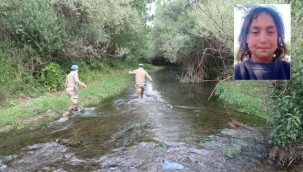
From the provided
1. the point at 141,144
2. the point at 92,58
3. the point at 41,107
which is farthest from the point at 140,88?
the point at 92,58

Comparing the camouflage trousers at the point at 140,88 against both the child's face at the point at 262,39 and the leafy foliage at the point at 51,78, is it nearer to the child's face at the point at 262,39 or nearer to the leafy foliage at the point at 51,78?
the leafy foliage at the point at 51,78

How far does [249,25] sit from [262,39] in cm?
39

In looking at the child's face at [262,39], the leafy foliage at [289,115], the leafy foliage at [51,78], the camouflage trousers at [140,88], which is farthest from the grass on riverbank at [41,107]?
the child's face at [262,39]

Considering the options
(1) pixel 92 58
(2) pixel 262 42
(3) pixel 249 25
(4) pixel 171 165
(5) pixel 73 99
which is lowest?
(4) pixel 171 165

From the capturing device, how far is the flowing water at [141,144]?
8.62 m

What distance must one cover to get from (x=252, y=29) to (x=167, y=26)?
27247 mm

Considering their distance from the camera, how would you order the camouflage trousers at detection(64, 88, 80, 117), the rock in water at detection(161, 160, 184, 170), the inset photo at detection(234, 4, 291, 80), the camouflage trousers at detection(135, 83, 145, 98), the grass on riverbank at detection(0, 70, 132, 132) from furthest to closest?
1. the camouflage trousers at detection(135, 83, 145, 98)
2. the camouflage trousers at detection(64, 88, 80, 117)
3. the grass on riverbank at detection(0, 70, 132, 132)
4. the rock in water at detection(161, 160, 184, 170)
5. the inset photo at detection(234, 4, 291, 80)

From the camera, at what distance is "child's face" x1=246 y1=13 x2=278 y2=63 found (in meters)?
6.84

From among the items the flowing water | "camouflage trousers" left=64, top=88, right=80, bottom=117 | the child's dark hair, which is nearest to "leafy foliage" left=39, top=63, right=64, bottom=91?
"camouflage trousers" left=64, top=88, right=80, bottom=117

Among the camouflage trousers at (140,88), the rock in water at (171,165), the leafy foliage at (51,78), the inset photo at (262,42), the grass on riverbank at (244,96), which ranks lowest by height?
the rock in water at (171,165)

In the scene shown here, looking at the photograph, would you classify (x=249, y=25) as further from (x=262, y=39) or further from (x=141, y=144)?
(x=141, y=144)

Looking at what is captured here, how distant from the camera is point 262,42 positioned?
684 centimetres

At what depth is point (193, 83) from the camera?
2961cm

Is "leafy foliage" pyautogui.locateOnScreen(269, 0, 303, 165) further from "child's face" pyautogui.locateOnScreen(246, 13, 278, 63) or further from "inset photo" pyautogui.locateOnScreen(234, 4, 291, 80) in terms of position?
"child's face" pyautogui.locateOnScreen(246, 13, 278, 63)
